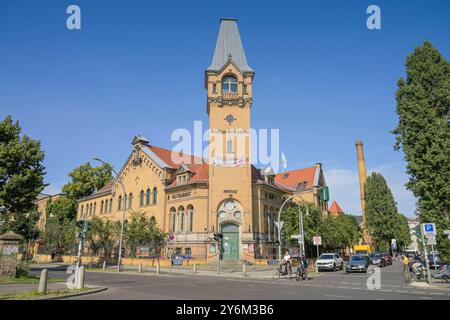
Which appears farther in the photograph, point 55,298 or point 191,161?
point 191,161

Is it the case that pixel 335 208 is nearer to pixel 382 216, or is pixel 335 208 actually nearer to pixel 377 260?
pixel 382 216

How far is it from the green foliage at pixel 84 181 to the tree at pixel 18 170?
1375 inches

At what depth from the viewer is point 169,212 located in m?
42.6

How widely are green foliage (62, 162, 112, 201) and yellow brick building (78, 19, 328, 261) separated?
1753 cm

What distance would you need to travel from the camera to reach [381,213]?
222 ft

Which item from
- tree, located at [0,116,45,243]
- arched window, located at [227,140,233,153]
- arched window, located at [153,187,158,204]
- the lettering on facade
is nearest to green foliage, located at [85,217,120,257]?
arched window, located at [153,187,158,204]

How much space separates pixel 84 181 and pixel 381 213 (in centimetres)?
6016

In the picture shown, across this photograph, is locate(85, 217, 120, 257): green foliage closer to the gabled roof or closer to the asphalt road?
the asphalt road

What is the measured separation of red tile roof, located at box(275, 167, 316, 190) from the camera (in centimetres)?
6108

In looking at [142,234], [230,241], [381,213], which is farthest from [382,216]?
[142,234]

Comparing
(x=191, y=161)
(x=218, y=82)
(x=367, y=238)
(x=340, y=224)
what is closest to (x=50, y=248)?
(x=191, y=161)

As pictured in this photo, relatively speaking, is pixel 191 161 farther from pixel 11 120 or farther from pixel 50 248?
pixel 50 248
